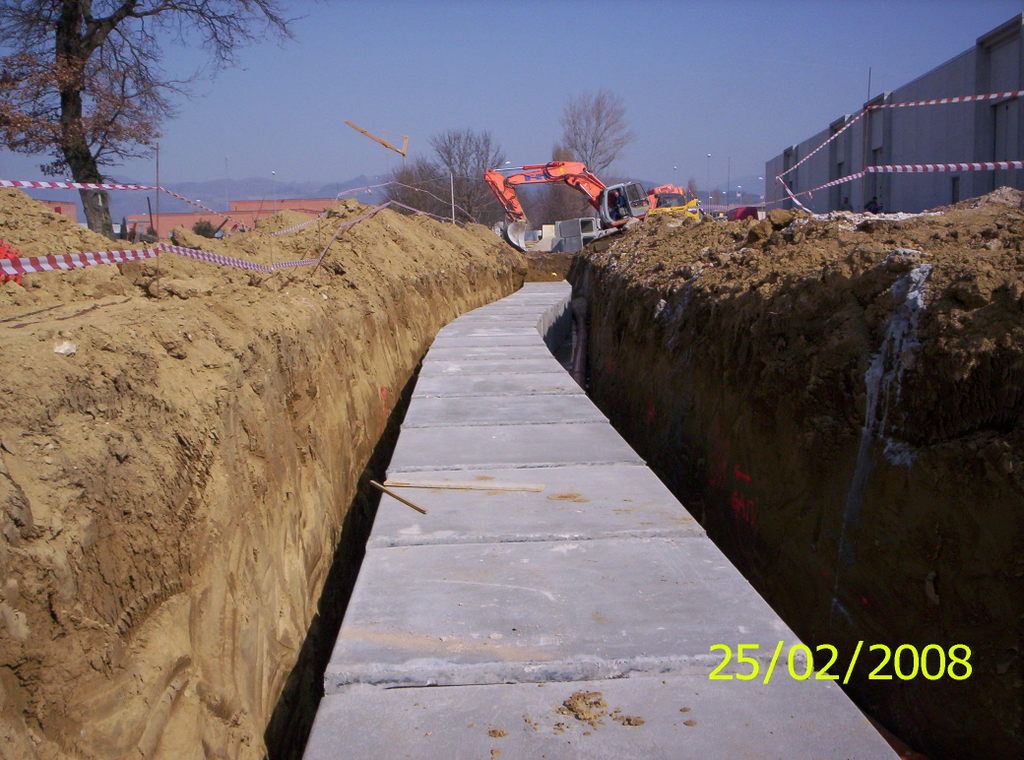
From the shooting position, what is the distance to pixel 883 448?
336 cm

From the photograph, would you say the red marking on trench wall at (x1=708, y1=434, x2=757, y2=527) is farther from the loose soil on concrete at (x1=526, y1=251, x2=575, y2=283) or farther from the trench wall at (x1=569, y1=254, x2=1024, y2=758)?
the loose soil on concrete at (x1=526, y1=251, x2=575, y2=283)

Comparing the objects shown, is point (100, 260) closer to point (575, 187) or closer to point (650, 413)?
point (650, 413)

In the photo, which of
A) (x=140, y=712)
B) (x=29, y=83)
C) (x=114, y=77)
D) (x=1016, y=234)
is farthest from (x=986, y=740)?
(x=114, y=77)

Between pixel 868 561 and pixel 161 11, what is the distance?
15662mm

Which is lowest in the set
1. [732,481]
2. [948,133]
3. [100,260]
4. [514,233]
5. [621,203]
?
[732,481]

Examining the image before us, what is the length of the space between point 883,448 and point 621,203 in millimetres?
21818

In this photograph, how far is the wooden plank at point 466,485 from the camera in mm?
4062

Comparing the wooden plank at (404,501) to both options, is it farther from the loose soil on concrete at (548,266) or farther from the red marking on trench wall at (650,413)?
the loose soil on concrete at (548,266)

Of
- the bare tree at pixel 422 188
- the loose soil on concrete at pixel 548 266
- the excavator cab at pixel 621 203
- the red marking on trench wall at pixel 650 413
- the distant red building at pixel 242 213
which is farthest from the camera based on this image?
the bare tree at pixel 422 188

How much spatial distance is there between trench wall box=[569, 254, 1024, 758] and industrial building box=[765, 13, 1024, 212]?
1079 centimetres

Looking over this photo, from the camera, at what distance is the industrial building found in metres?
16.7

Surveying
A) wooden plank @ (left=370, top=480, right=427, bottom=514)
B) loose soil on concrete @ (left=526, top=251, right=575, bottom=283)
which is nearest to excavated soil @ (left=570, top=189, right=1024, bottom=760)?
wooden plank @ (left=370, top=480, right=427, bottom=514)
